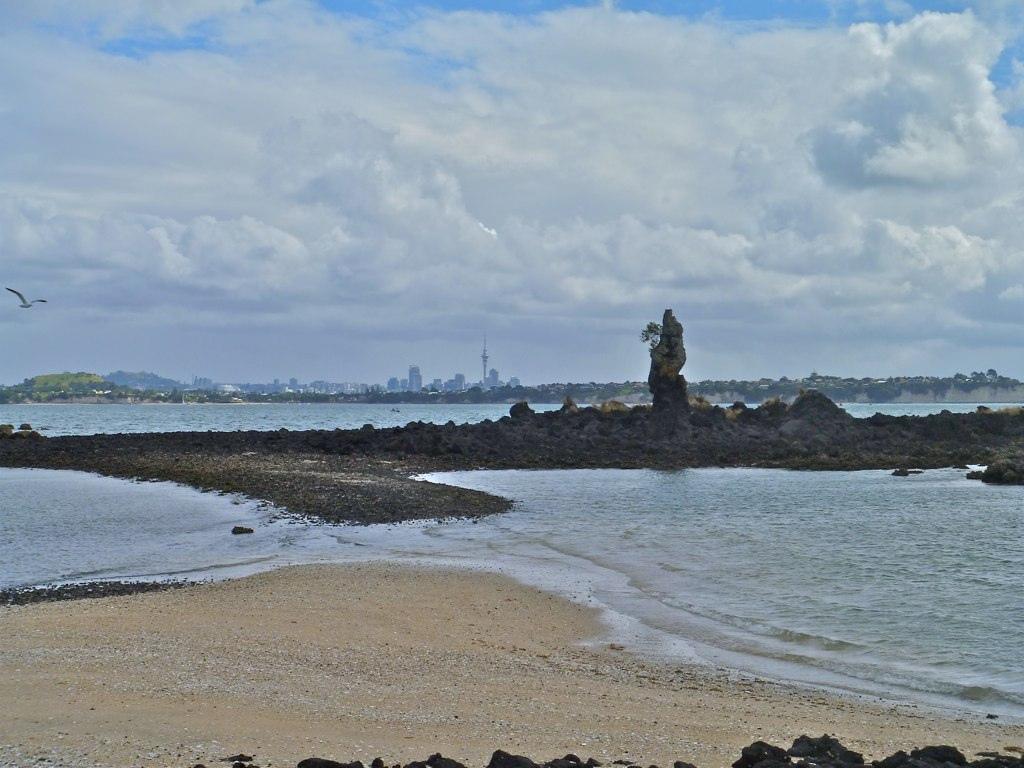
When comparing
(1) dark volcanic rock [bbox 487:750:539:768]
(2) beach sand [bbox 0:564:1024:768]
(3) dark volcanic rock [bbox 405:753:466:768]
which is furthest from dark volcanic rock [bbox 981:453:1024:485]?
(3) dark volcanic rock [bbox 405:753:466:768]

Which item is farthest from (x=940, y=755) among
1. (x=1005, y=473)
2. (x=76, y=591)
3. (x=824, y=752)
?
(x=1005, y=473)

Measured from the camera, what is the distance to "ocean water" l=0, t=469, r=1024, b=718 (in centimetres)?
1298

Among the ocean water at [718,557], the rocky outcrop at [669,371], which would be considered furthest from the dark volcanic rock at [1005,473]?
the rocky outcrop at [669,371]

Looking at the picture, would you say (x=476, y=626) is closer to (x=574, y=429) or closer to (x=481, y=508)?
(x=481, y=508)

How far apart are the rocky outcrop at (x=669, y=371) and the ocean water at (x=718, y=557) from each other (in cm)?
2483

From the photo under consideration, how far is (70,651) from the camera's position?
36.3 feet

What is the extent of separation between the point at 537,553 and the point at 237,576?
7.09 m

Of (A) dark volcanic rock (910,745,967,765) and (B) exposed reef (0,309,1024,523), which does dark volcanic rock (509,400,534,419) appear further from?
(A) dark volcanic rock (910,745,967,765)

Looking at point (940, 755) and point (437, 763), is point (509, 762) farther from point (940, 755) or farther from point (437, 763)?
point (940, 755)

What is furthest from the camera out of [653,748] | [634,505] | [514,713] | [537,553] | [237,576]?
[634,505]

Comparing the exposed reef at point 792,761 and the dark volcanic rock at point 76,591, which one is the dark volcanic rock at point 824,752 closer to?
the exposed reef at point 792,761

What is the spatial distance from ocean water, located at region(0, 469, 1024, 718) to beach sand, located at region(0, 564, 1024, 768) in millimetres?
1566

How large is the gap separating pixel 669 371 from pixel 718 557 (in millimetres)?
43266

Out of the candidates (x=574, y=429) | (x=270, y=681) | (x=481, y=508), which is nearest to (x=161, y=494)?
(x=481, y=508)
